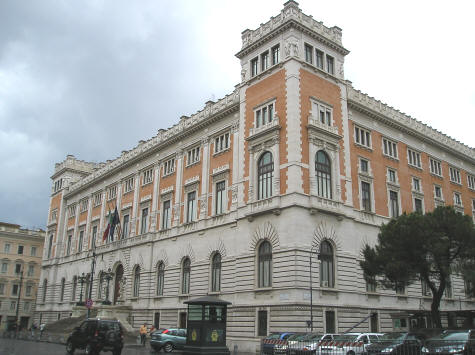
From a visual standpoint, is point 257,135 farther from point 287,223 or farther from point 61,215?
point 61,215

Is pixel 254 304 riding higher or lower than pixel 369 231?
lower

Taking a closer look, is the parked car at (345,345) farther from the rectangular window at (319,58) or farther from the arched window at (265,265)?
the rectangular window at (319,58)

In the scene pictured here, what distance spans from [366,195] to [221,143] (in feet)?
46.3

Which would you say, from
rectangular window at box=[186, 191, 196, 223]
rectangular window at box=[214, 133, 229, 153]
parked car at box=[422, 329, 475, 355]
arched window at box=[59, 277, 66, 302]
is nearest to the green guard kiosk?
parked car at box=[422, 329, 475, 355]

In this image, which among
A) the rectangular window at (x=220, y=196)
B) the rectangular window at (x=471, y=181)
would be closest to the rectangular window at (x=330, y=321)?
the rectangular window at (x=220, y=196)

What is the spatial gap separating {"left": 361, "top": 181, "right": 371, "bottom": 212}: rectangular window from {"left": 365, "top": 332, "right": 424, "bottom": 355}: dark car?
53.1 feet

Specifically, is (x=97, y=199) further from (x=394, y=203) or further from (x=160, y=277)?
(x=394, y=203)

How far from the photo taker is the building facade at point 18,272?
288 feet

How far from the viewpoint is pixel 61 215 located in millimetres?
76875

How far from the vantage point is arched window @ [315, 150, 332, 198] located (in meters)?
38.5

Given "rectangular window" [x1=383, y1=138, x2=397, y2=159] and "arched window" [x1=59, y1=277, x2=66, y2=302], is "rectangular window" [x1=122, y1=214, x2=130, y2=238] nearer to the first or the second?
"arched window" [x1=59, y1=277, x2=66, y2=302]

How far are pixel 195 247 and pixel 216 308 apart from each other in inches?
791

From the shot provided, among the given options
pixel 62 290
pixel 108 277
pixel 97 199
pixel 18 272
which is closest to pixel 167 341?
pixel 108 277

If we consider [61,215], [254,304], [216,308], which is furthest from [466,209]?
[61,215]
